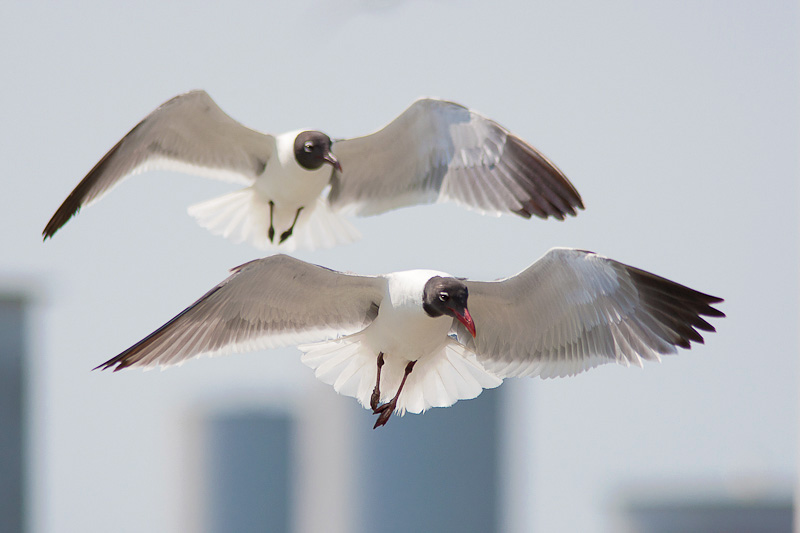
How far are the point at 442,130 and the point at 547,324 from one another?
1679 mm

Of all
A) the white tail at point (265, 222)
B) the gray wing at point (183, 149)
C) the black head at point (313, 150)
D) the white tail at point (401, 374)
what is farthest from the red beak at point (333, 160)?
the white tail at point (401, 374)

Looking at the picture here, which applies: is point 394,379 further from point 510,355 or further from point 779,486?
point 779,486

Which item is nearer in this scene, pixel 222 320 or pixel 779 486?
pixel 222 320

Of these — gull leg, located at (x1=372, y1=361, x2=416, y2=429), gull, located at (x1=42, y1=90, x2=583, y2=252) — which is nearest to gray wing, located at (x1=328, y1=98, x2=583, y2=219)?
gull, located at (x1=42, y1=90, x2=583, y2=252)

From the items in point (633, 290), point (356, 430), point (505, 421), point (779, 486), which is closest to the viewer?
point (633, 290)

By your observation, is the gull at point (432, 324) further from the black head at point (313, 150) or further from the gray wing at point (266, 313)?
the black head at point (313, 150)

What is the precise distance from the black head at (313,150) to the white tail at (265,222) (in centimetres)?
40

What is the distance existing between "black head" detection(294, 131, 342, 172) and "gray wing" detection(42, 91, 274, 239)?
0.43 metres

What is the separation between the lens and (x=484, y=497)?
81.1m

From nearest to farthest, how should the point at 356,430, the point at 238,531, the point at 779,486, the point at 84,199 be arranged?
1. the point at 84,199
2. the point at 779,486
3. the point at 356,430
4. the point at 238,531

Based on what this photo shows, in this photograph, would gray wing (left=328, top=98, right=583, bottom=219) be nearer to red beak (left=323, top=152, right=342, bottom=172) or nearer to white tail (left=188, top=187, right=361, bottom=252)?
white tail (left=188, top=187, right=361, bottom=252)

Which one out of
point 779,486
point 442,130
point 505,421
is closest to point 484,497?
point 505,421

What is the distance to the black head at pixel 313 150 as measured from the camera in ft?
24.5

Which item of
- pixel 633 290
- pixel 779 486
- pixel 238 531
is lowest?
pixel 238 531
